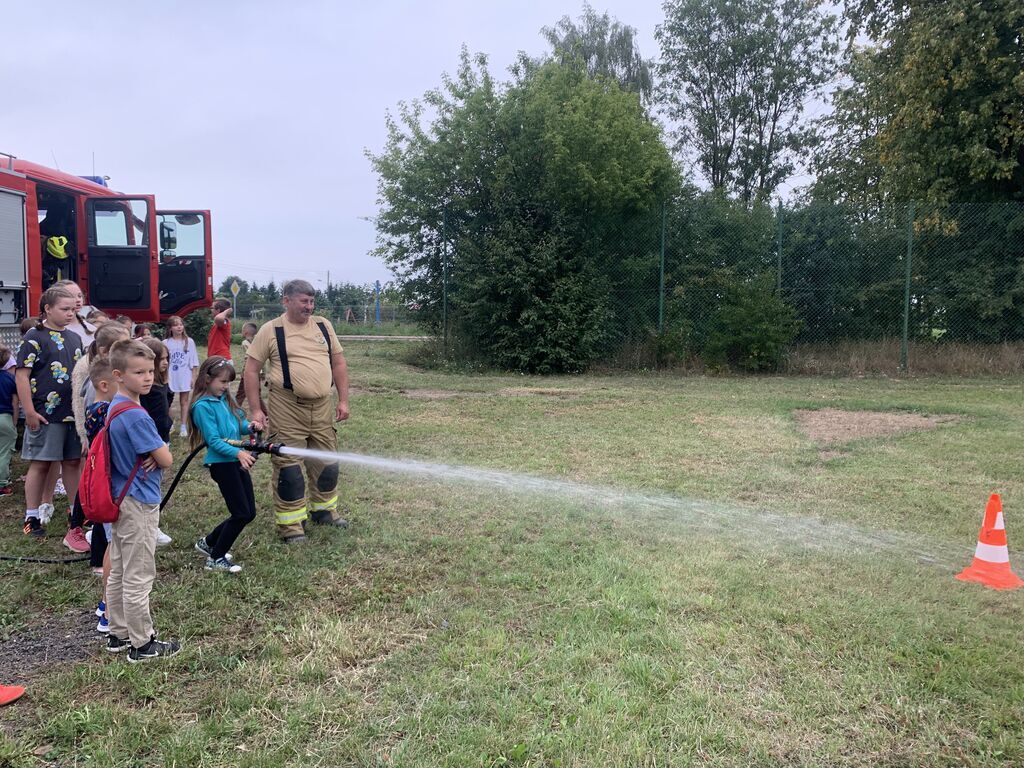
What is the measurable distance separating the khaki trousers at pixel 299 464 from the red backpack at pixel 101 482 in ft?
5.48

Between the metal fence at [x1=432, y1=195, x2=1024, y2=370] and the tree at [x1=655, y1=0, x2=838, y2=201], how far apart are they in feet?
53.6

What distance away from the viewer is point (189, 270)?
39.9 feet

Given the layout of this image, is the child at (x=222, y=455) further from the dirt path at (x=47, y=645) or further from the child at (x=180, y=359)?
the child at (x=180, y=359)

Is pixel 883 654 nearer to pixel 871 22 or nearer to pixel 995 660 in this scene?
pixel 995 660

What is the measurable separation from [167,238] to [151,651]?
9491 mm

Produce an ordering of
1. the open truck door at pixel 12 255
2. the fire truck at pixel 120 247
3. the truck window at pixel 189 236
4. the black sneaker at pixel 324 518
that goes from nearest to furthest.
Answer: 1. the black sneaker at pixel 324 518
2. the open truck door at pixel 12 255
3. the fire truck at pixel 120 247
4. the truck window at pixel 189 236

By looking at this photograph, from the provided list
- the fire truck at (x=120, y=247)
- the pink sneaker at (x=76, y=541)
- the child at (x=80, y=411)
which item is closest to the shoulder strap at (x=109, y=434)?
the child at (x=80, y=411)

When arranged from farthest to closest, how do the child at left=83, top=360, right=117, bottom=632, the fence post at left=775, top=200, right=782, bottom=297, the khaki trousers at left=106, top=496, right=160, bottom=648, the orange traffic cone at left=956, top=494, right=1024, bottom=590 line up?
the fence post at left=775, top=200, right=782, bottom=297
the orange traffic cone at left=956, top=494, right=1024, bottom=590
the child at left=83, top=360, right=117, bottom=632
the khaki trousers at left=106, top=496, right=160, bottom=648

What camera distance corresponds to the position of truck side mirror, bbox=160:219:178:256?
37.2 feet

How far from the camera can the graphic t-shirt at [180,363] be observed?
847cm

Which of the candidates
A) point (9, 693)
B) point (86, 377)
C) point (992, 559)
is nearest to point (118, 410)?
point (9, 693)

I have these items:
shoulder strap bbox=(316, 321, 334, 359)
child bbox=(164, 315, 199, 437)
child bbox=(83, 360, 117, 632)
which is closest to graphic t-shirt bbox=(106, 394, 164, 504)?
child bbox=(83, 360, 117, 632)

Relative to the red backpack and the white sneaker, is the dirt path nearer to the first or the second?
the red backpack

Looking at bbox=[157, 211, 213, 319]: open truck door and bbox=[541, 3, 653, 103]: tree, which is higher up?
bbox=[541, 3, 653, 103]: tree
